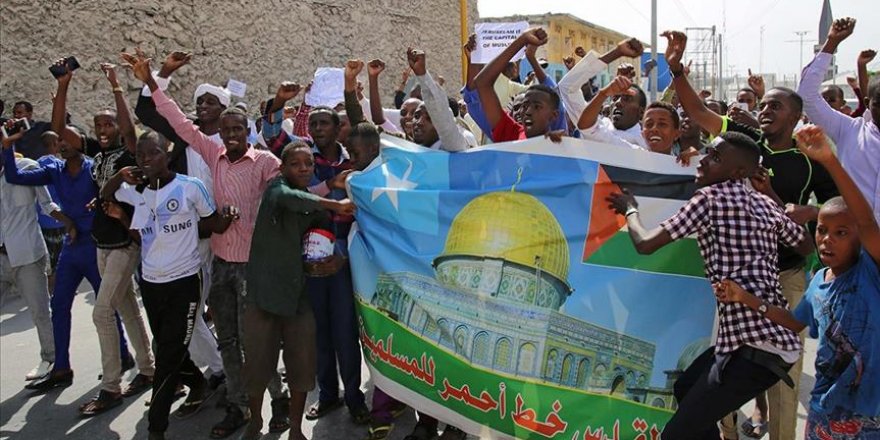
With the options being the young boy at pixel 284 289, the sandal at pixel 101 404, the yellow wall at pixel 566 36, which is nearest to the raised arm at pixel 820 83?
the young boy at pixel 284 289

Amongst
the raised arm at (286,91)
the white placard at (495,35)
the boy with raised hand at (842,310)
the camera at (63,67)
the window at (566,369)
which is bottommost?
the window at (566,369)

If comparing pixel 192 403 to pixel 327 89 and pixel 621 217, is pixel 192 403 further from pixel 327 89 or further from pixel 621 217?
pixel 327 89

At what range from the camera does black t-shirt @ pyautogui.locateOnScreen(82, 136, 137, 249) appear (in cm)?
475

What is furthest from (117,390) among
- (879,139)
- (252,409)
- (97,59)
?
(97,59)

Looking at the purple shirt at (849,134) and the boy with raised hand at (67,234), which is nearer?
the purple shirt at (849,134)

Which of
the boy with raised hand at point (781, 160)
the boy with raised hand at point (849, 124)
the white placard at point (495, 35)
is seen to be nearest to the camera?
the boy with raised hand at point (849, 124)

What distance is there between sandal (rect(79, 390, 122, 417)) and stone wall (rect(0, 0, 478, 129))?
20.7 ft

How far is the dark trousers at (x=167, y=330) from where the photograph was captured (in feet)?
13.7

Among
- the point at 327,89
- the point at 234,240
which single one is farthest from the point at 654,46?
the point at 234,240

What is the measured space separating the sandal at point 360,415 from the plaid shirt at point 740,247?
2363 mm

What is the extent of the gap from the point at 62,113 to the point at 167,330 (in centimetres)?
187

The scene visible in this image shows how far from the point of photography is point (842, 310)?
279 cm

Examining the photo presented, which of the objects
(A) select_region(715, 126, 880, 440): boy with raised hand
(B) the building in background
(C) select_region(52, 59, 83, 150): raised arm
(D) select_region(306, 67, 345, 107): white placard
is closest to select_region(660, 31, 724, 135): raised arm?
(A) select_region(715, 126, 880, 440): boy with raised hand

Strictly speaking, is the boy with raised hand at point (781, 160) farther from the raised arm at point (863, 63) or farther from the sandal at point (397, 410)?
the sandal at point (397, 410)
